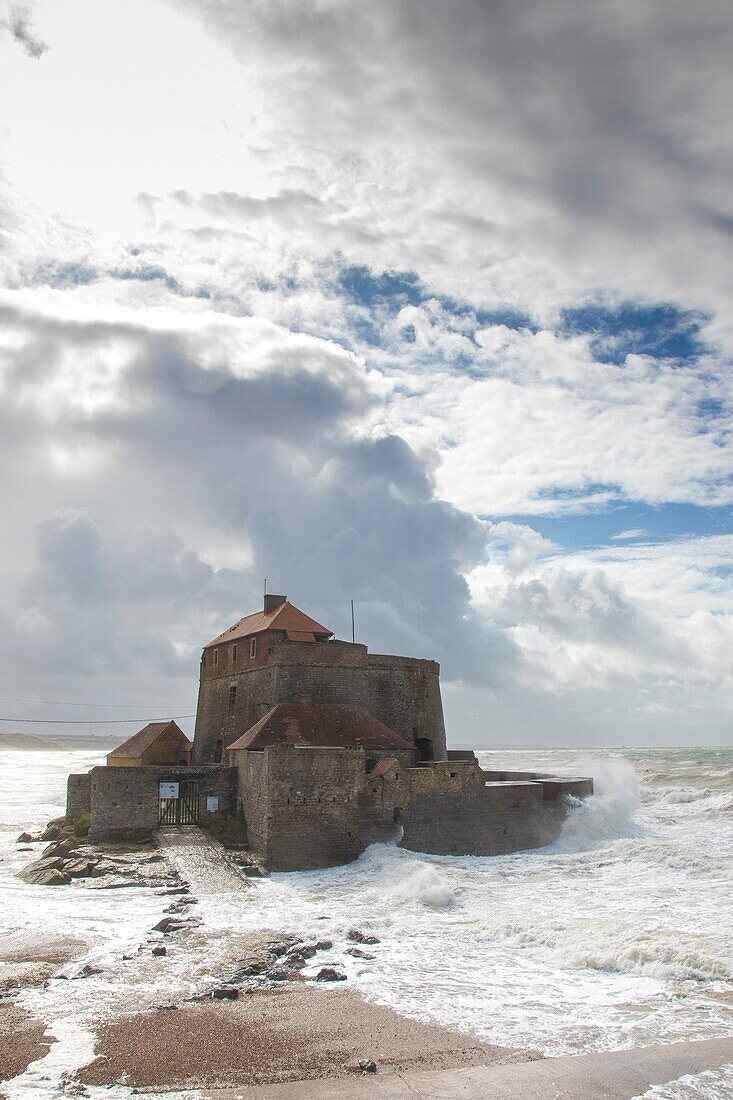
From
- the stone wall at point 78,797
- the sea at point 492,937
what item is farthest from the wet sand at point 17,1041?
the stone wall at point 78,797

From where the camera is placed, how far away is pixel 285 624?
33.5 metres

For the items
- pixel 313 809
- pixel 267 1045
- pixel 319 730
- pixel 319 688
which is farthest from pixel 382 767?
pixel 267 1045

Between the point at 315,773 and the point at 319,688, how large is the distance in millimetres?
7041

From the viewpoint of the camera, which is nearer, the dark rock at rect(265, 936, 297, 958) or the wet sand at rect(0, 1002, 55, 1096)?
the wet sand at rect(0, 1002, 55, 1096)

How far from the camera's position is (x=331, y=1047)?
1154cm

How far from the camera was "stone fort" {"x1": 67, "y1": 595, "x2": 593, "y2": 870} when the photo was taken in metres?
24.2

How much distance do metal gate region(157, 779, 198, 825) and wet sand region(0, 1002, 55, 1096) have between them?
14294mm

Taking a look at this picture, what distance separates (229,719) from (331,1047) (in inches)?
926

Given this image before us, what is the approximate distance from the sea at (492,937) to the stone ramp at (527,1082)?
0.32 m

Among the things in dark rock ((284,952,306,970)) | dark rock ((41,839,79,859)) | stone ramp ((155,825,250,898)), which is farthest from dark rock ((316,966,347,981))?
dark rock ((41,839,79,859))

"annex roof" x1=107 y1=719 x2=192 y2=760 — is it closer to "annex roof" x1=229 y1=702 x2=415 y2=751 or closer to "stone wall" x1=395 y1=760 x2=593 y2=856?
"annex roof" x1=229 y1=702 x2=415 y2=751

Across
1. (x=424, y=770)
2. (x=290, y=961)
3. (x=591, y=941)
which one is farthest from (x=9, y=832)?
(x=591, y=941)

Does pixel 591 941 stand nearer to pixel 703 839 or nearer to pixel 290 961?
pixel 290 961

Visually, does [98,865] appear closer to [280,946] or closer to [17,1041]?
[280,946]
